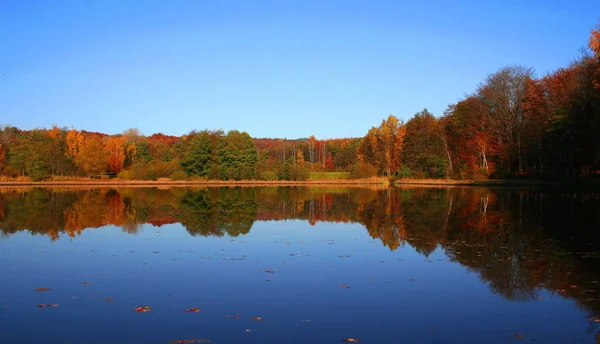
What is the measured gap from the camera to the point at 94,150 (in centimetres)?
7419

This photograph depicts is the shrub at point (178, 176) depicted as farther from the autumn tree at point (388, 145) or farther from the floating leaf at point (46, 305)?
the floating leaf at point (46, 305)

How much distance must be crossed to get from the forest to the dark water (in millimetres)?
27690

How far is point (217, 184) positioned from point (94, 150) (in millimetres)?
22301

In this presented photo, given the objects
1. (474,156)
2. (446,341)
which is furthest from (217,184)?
(446,341)

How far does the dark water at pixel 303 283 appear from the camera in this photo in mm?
6625

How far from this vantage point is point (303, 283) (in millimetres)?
9398

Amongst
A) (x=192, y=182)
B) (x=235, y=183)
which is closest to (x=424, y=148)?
(x=235, y=183)

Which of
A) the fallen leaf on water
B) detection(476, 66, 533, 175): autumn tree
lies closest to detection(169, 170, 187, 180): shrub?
detection(476, 66, 533, 175): autumn tree

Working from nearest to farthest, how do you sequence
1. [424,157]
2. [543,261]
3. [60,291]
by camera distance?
[60,291] < [543,261] < [424,157]

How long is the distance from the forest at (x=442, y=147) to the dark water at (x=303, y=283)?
2769cm

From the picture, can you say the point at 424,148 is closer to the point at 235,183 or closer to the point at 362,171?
the point at 362,171

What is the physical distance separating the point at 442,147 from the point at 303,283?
58680 millimetres

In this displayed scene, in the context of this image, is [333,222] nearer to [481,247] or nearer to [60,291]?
[481,247]

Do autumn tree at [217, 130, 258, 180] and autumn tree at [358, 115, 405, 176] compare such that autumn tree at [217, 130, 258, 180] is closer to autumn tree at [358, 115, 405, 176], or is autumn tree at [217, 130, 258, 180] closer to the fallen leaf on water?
autumn tree at [358, 115, 405, 176]
